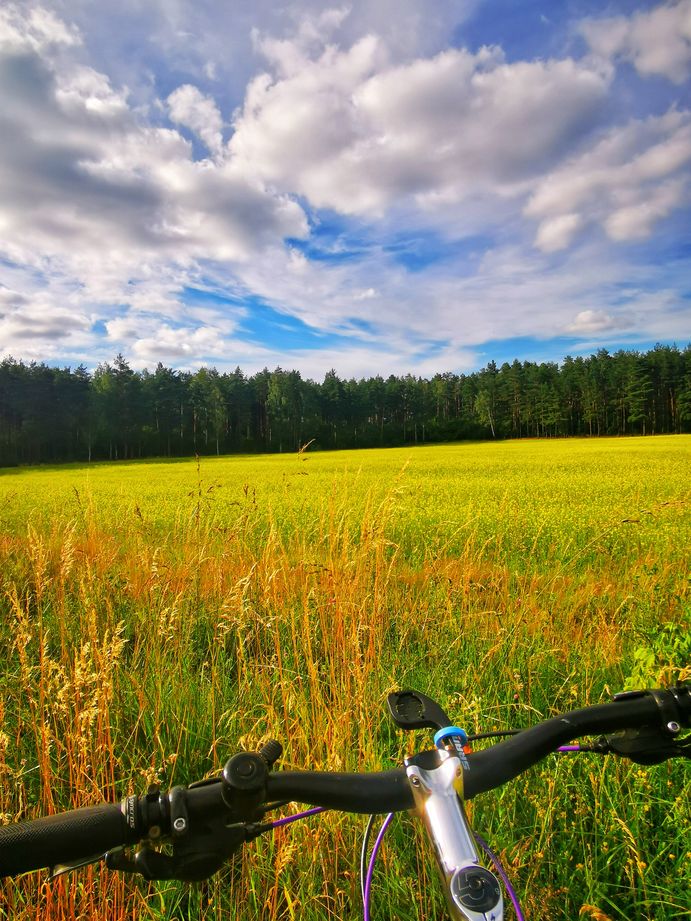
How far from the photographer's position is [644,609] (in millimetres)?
4246

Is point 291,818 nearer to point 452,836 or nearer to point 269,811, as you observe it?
point 269,811

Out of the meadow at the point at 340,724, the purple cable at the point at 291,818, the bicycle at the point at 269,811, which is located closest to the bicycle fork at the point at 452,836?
the bicycle at the point at 269,811

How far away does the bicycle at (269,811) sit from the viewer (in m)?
0.68

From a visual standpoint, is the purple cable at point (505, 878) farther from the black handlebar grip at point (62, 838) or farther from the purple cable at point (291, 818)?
the black handlebar grip at point (62, 838)

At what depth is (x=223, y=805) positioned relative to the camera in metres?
0.77

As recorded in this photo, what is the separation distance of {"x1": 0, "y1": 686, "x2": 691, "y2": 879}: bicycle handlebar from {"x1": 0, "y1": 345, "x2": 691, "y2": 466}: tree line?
7140 centimetres

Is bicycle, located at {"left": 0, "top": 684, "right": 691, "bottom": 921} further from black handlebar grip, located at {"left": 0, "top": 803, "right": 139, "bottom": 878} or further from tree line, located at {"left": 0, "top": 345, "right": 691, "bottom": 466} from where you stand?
tree line, located at {"left": 0, "top": 345, "right": 691, "bottom": 466}

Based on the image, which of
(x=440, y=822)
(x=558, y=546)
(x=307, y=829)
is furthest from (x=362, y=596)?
(x=558, y=546)

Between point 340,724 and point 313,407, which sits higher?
point 313,407

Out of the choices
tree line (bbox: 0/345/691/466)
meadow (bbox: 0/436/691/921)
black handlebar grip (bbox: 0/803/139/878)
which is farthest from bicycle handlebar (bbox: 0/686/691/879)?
tree line (bbox: 0/345/691/466)

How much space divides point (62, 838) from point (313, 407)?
92823mm

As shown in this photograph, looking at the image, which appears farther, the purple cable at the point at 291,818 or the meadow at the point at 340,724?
the meadow at the point at 340,724

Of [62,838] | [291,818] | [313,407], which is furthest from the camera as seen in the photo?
[313,407]

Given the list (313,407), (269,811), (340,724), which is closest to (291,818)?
(269,811)
